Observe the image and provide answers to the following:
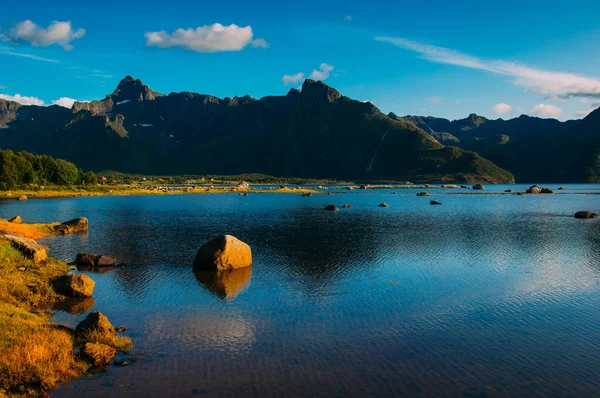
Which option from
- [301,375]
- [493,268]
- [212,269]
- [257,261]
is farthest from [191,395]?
[493,268]

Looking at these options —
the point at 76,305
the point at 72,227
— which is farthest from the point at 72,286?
the point at 72,227

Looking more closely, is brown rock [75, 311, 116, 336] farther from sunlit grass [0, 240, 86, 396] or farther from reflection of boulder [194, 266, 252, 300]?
reflection of boulder [194, 266, 252, 300]

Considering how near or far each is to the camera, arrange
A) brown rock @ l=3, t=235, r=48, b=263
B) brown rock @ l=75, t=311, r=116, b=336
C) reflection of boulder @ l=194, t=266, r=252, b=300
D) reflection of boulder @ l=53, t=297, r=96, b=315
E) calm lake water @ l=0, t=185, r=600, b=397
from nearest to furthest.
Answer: calm lake water @ l=0, t=185, r=600, b=397 < brown rock @ l=75, t=311, r=116, b=336 < reflection of boulder @ l=53, t=297, r=96, b=315 < reflection of boulder @ l=194, t=266, r=252, b=300 < brown rock @ l=3, t=235, r=48, b=263

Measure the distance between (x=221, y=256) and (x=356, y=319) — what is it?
54.2ft

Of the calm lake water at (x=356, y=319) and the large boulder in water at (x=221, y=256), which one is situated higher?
the large boulder in water at (x=221, y=256)

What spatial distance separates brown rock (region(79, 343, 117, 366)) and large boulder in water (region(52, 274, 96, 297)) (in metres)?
11.5

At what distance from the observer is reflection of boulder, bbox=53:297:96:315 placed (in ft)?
89.1

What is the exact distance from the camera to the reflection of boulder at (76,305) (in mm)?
27172

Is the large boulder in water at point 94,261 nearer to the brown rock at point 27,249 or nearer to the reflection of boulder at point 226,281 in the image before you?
the brown rock at point 27,249

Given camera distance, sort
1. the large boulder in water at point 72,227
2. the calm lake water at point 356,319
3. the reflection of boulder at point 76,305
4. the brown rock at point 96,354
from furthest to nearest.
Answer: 1. the large boulder in water at point 72,227
2. the reflection of boulder at point 76,305
3. the brown rock at point 96,354
4. the calm lake water at point 356,319

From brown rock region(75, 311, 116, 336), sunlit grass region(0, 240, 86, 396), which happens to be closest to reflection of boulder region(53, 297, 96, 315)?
sunlit grass region(0, 240, 86, 396)

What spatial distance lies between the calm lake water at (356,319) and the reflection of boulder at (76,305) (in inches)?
19.0

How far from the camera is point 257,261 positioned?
1747 inches

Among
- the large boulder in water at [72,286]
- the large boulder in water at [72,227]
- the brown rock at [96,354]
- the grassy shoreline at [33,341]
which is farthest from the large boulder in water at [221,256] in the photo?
the large boulder in water at [72,227]
